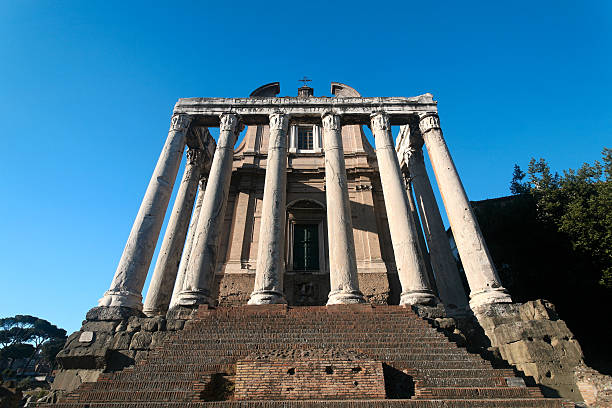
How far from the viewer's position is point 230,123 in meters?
15.4

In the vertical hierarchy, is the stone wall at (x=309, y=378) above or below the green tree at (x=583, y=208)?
below

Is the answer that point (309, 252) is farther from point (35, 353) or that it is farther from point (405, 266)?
point (35, 353)

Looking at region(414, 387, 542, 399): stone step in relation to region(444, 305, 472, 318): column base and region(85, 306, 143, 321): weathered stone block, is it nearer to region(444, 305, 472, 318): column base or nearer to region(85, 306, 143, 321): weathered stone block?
region(444, 305, 472, 318): column base

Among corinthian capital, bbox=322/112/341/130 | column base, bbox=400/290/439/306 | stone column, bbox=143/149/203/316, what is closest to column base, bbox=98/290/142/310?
stone column, bbox=143/149/203/316

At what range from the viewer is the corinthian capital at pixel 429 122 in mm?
15141

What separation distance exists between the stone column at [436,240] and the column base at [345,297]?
169 inches

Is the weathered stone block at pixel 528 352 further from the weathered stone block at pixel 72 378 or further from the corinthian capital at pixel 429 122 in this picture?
the weathered stone block at pixel 72 378

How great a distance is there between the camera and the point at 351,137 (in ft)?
70.5

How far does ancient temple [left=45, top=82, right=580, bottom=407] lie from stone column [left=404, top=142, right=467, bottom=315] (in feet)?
0.22

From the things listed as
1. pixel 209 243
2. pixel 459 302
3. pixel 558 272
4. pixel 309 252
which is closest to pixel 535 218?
pixel 558 272

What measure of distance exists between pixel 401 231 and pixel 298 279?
6202mm

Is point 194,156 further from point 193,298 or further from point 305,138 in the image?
point 193,298

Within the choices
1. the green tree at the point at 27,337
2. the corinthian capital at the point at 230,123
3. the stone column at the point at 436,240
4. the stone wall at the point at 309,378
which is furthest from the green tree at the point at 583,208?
the green tree at the point at 27,337

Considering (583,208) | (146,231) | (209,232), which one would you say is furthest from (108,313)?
(583,208)
